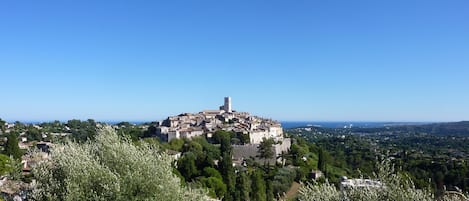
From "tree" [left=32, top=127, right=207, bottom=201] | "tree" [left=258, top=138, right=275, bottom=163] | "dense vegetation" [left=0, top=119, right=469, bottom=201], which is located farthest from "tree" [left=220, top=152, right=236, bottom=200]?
"tree" [left=32, top=127, right=207, bottom=201]

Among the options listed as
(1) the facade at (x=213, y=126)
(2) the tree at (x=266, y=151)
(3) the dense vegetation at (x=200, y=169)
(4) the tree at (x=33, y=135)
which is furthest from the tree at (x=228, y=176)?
(4) the tree at (x=33, y=135)

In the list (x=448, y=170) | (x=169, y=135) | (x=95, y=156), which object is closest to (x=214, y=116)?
(x=169, y=135)

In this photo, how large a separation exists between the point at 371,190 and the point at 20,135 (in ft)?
222

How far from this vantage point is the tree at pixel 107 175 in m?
7.38

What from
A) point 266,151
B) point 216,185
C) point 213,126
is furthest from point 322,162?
point 213,126

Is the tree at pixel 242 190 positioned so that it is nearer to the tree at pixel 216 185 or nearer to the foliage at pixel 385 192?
the tree at pixel 216 185

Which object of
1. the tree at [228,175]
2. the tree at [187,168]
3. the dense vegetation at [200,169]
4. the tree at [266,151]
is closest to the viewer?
the dense vegetation at [200,169]

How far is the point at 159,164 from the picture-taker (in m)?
8.40

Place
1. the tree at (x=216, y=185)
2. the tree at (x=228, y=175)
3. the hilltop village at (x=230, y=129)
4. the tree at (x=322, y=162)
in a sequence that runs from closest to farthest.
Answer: the tree at (x=216, y=185), the tree at (x=228, y=175), the tree at (x=322, y=162), the hilltop village at (x=230, y=129)

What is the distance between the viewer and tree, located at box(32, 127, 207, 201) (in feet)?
24.2

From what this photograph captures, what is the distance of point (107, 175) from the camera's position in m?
7.55

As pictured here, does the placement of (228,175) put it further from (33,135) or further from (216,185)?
(33,135)

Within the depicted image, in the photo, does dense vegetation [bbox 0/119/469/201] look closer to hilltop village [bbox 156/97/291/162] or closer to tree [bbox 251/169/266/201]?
tree [bbox 251/169/266/201]

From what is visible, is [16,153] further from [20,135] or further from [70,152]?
[20,135]
